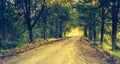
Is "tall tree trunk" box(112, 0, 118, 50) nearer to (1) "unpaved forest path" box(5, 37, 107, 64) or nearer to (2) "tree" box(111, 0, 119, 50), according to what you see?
(2) "tree" box(111, 0, 119, 50)

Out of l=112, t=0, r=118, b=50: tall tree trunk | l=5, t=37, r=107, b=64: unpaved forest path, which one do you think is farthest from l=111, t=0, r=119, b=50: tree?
l=5, t=37, r=107, b=64: unpaved forest path

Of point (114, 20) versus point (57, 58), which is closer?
point (57, 58)

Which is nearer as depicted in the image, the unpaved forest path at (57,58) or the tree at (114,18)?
the unpaved forest path at (57,58)

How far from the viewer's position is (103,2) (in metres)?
36.3

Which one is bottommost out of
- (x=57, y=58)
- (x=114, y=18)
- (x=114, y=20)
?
(x=57, y=58)

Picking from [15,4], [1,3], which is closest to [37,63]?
[1,3]

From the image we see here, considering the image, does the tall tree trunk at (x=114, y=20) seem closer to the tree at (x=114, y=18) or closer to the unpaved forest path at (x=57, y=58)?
the tree at (x=114, y=18)

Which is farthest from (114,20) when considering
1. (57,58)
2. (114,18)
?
(57,58)

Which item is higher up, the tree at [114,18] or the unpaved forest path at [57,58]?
the tree at [114,18]

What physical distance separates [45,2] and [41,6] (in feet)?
3.59

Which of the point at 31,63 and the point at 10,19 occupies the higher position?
the point at 10,19

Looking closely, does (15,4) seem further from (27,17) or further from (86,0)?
(86,0)

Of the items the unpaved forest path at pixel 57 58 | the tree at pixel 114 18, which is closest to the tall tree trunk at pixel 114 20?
the tree at pixel 114 18

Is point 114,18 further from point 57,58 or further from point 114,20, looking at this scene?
point 57,58
